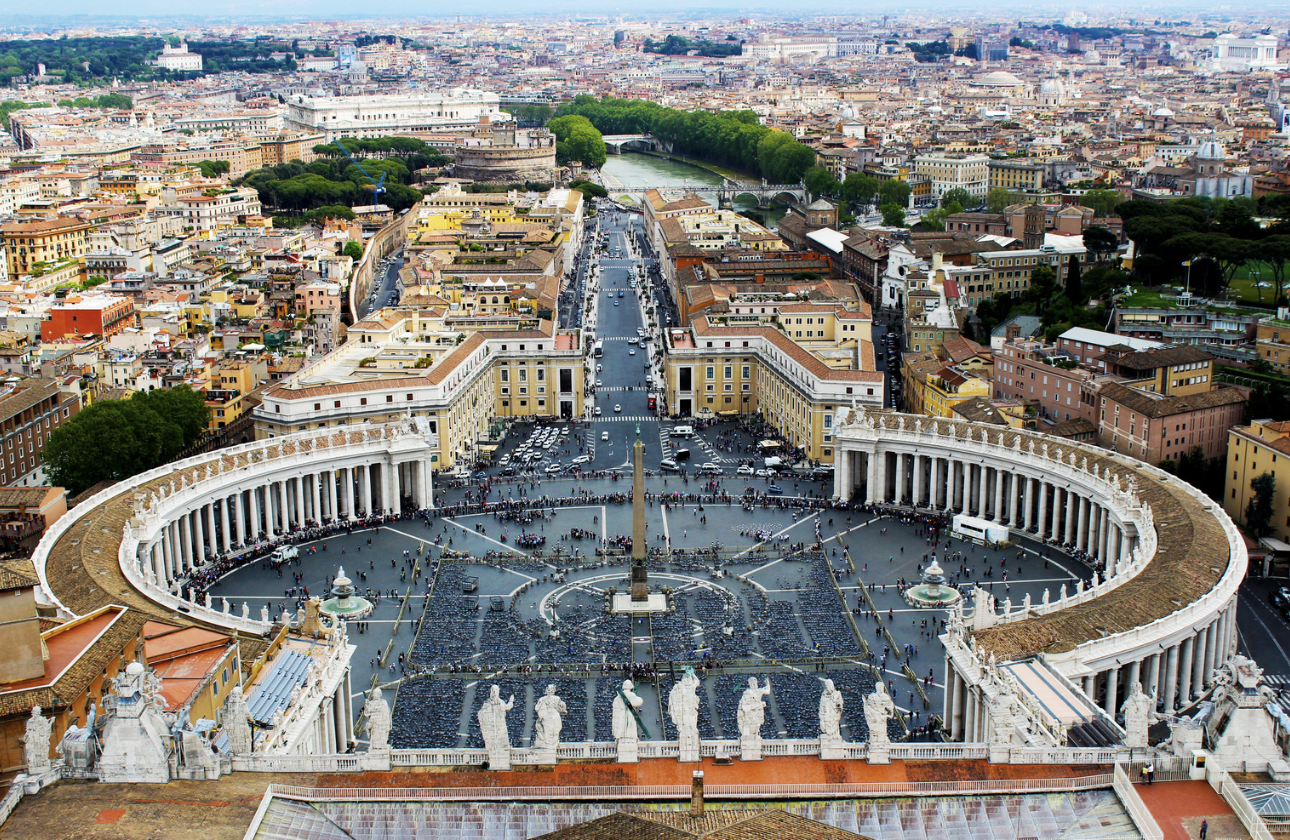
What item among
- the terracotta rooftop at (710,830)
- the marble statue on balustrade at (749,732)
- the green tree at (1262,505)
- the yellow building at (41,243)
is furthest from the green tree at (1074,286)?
the yellow building at (41,243)

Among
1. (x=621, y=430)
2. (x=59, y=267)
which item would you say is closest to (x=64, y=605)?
(x=621, y=430)

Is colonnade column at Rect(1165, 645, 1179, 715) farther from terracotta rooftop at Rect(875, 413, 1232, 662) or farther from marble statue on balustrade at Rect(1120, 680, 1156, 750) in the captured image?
marble statue on balustrade at Rect(1120, 680, 1156, 750)

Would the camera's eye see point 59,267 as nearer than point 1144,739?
No

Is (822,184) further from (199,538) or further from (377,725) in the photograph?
(377,725)

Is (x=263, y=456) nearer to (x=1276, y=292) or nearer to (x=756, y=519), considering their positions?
(x=756, y=519)

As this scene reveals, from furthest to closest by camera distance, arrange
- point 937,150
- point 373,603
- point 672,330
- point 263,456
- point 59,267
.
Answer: point 937,150 < point 59,267 < point 672,330 < point 263,456 < point 373,603

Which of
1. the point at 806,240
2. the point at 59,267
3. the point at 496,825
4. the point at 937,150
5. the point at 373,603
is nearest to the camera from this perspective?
the point at 496,825

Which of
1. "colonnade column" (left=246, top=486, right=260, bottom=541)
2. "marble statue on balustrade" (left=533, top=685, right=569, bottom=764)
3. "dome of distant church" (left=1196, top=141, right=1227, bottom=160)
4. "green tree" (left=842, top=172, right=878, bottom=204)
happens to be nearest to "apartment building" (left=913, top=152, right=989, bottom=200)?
"green tree" (left=842, top=172, right=878, bottom=204)
